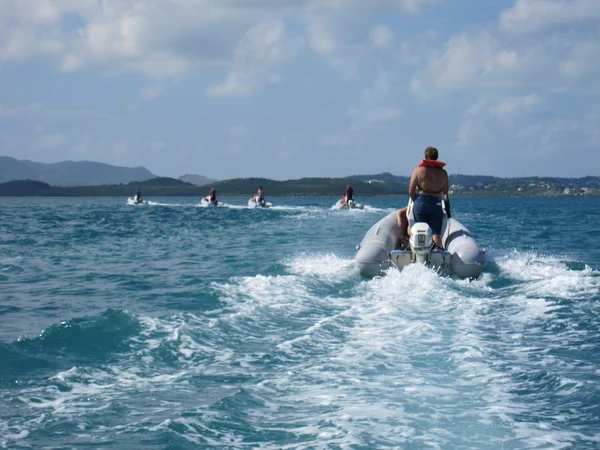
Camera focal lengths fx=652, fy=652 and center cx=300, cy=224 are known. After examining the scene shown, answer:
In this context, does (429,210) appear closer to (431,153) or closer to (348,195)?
(431,153)

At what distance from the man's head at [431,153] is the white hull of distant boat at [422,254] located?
3.73 ft

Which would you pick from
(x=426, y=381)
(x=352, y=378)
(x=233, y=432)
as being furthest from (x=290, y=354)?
(x=233, y=432)

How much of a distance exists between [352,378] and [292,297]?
4.17 meters

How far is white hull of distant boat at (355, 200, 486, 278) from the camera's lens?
10422 millimetres

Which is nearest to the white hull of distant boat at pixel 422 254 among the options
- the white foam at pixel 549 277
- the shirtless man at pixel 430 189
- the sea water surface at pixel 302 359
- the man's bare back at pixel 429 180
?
the sea water surface at pixel 302 359

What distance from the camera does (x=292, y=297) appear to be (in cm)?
973

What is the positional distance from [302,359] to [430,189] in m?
5.59

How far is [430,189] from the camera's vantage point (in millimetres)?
11062

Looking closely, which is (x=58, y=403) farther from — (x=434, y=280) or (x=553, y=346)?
(x=434, y=280)

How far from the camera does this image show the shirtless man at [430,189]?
11.0 metres

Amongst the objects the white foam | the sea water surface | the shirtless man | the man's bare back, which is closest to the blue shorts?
the shirtless man

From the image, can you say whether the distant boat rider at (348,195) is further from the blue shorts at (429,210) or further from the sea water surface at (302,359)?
the blue shorts at (429,210)

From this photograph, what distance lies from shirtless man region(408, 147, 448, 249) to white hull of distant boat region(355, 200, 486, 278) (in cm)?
36

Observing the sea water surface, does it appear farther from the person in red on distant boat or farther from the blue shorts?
the person in red on distant boat
